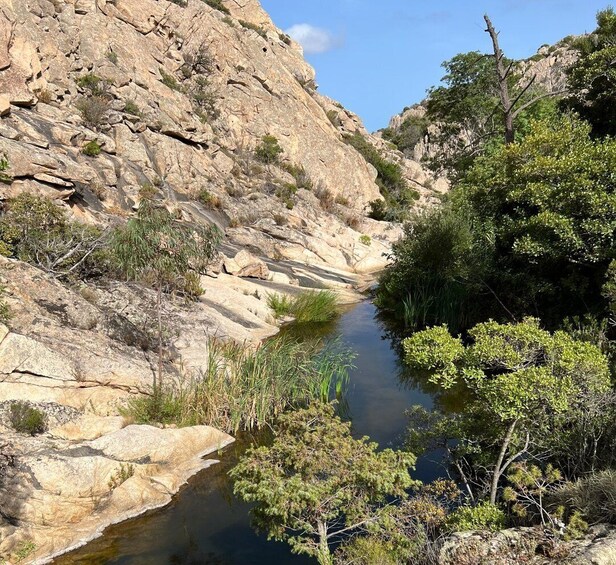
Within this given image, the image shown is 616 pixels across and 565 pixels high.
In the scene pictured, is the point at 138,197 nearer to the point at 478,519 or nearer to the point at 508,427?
the point at 508,427

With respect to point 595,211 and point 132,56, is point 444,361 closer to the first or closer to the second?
point 595,211

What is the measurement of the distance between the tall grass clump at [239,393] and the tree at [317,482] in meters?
5.04

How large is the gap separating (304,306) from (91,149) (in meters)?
14.7

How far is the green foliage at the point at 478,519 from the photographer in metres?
6.94

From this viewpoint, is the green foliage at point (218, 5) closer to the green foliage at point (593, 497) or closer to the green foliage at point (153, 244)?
the green foliage at point (153, 244)

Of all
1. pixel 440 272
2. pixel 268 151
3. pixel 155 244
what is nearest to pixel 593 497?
pixel 155 244

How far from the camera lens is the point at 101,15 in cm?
3956

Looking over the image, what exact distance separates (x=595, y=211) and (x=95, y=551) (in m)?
11.6

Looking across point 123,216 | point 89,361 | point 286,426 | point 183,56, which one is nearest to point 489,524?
point 286,426

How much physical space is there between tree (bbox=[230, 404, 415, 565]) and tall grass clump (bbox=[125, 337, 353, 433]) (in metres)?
5.04

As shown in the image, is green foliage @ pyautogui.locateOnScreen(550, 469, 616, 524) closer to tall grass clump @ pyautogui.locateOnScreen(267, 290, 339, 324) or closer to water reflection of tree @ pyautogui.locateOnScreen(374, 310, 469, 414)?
water reflection of tree @ pyautogui.locateOnScreen(374, 310, 469, 414)

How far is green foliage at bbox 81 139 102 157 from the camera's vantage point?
2784 cm

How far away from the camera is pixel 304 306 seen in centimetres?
2303

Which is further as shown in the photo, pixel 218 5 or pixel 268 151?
pixel 218 5
